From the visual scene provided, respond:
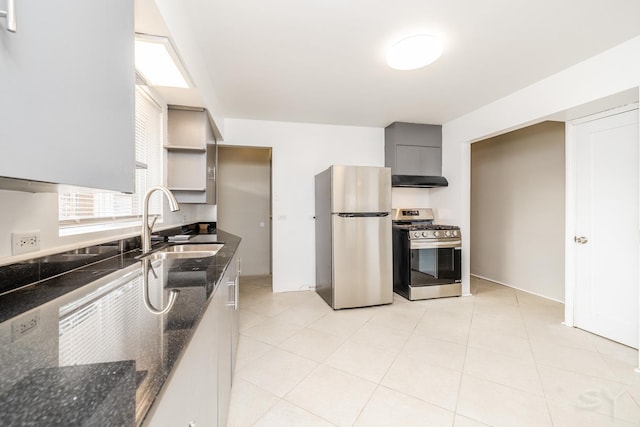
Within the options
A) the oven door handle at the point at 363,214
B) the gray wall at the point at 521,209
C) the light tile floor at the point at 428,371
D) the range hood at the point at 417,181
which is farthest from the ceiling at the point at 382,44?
the light tile floor at the point at 428,371

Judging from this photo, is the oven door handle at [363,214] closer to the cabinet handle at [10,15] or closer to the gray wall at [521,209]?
the gray wall at [521,209]

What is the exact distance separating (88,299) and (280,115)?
310 centimetres

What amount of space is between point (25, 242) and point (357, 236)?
8.68 feet

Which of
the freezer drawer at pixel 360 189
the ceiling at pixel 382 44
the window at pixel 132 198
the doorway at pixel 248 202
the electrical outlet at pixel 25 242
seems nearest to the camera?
the electrical outlet at pixel 25 242

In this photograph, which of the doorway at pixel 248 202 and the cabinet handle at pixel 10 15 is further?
the doorway at pixel 248 202

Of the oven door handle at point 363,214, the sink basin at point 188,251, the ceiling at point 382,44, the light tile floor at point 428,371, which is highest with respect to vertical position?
the ceiling at point 382,44

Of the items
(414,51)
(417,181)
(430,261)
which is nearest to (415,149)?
(417,181)

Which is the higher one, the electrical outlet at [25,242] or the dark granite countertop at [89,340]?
the electrical outlet at [25,242]

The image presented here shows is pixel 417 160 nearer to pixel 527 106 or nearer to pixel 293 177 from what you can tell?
pixel 527 106

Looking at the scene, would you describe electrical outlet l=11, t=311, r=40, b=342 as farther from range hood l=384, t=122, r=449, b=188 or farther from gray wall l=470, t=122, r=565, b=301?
gray wall l=470, t=122, r=565, b=301

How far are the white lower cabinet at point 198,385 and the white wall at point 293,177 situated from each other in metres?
2.53

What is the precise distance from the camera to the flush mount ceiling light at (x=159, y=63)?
1.42 meters

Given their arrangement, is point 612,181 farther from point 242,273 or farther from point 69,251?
point 242,273

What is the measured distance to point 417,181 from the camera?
3.71m
